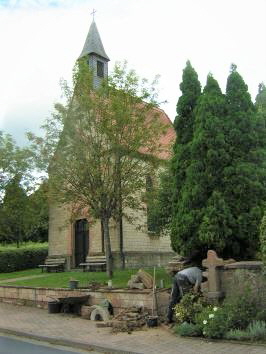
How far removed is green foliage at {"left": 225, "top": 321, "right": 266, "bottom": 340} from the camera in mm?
10164

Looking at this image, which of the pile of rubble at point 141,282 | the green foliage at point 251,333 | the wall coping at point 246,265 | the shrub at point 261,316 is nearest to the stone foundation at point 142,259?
the pile of rubble at point 141,282

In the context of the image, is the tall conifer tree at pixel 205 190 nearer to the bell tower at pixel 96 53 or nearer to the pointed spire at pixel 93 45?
the bell tower at pixel 96 53

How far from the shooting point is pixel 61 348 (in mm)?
11047

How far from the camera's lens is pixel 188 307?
12.0 meters

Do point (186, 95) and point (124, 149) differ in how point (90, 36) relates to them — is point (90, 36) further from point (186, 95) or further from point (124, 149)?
point (186, 95)

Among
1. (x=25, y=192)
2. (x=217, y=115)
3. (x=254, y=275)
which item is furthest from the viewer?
(x=25, y=192)

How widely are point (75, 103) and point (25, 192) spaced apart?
38.0ft

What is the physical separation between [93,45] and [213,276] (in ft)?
91.7

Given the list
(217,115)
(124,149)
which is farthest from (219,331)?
(124,149)

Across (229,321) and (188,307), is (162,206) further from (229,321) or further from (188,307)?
(229,321)

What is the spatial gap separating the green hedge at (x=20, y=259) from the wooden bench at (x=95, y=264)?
7.07 meters

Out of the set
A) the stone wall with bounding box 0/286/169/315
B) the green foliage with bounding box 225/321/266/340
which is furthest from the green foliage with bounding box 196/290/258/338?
the stone wall with bounding box 0/286/169/315

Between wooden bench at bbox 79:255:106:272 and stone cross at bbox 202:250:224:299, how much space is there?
43.7 ft

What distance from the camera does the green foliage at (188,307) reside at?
1186cm
